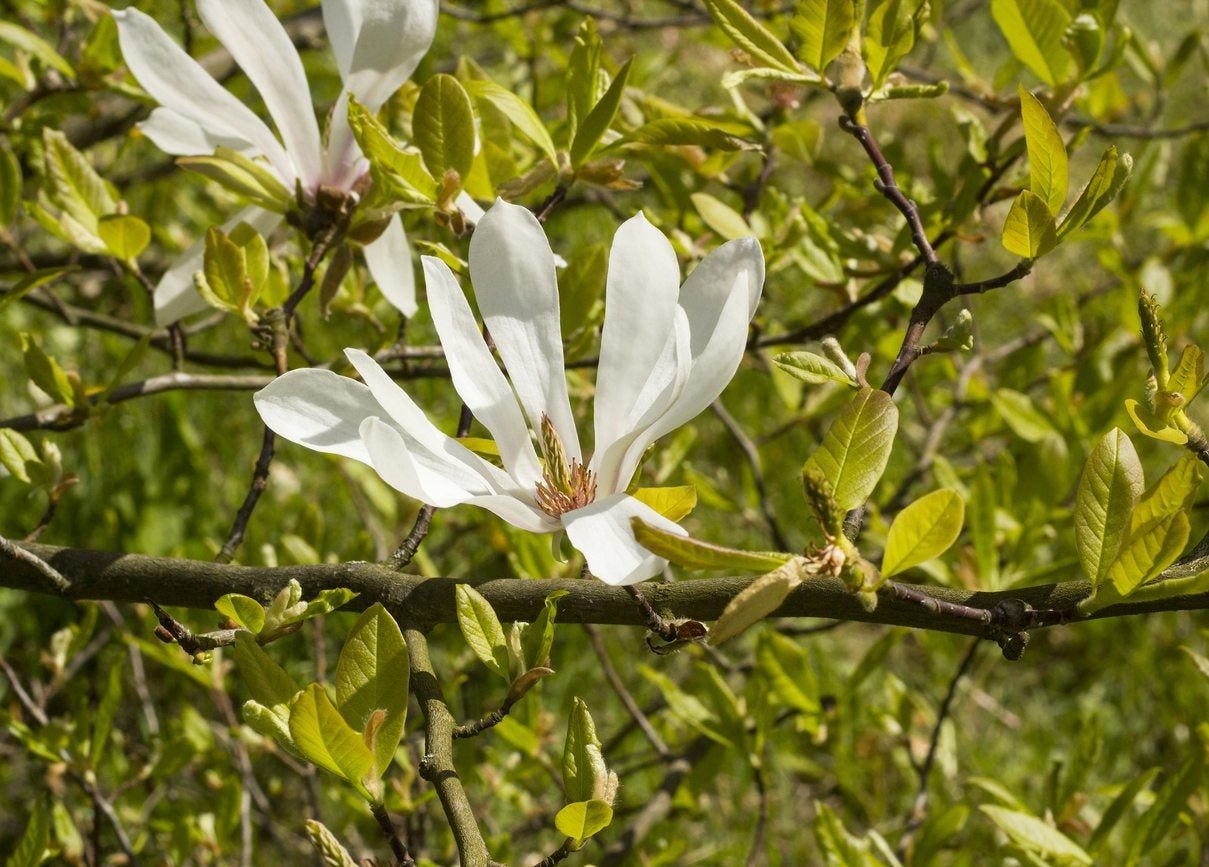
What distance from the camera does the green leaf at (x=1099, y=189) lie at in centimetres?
54

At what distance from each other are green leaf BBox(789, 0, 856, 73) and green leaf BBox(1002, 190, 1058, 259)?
6.1 inches

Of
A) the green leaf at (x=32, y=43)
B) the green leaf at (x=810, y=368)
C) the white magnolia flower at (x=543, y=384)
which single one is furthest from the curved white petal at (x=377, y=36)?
the green leaf at (x=32, y=43)

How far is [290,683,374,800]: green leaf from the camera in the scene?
0.48m

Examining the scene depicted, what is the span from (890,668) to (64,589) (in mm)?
1852

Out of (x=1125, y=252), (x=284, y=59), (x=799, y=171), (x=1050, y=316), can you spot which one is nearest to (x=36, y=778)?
(x=284, y=59)

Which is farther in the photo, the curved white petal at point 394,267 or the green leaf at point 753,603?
the curved white petal at point 394,267

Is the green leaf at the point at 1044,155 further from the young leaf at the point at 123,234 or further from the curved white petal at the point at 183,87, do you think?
the young leaf at the point at 123,234

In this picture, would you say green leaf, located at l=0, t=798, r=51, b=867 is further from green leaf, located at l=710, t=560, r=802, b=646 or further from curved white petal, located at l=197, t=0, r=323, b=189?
green leaf, located at l=710, t=560, r=802, b=646

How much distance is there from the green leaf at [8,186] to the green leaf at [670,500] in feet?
2.30

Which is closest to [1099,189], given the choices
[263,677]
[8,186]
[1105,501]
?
[1105,501]

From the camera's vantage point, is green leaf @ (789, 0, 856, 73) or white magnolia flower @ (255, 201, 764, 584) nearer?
white magnolia flower @ (255, 201, 764, 584)

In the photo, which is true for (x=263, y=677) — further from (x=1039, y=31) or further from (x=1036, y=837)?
(x=1039, y=31)

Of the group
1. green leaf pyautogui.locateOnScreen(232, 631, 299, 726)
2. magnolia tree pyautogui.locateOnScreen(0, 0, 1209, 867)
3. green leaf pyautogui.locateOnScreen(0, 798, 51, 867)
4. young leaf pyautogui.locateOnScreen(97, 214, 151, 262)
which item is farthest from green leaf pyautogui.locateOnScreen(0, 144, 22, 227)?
green leaf pyautogui.locateOnScreen(232, 631, 299, 726)

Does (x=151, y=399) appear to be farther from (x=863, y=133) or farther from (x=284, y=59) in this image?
(x=863, y=133)
